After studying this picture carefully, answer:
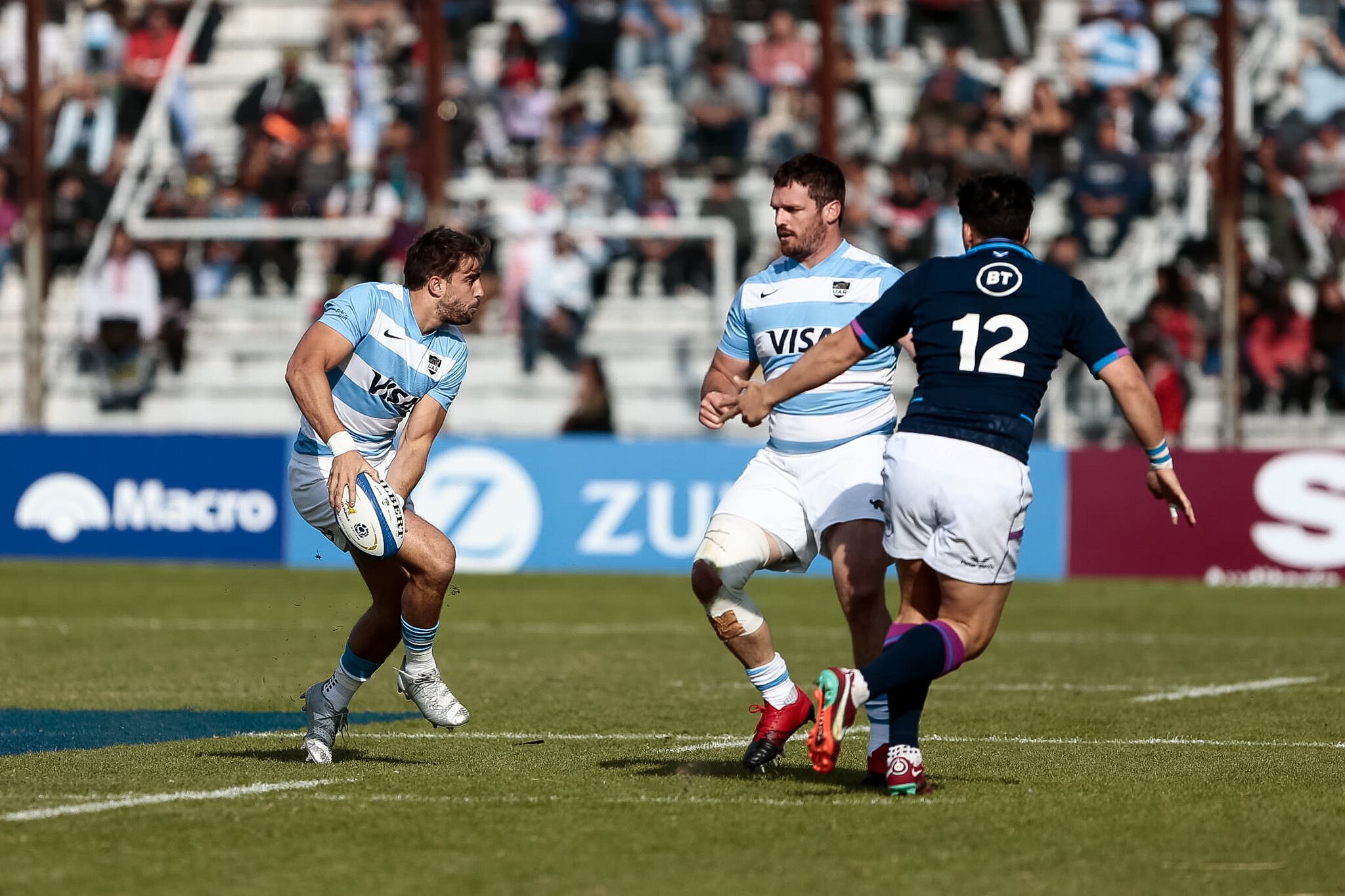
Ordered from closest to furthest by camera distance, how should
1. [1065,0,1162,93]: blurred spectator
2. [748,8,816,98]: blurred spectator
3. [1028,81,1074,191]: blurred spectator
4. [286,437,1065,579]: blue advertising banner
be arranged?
[286,437,1065,579]: blue advertising banner
[1028,81,1074,191]: blurred spectator
[1065,0,1162,93]: blurred spectator
[748,8,816,98]: blurred spectator

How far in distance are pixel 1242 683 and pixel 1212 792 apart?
4.48 meters

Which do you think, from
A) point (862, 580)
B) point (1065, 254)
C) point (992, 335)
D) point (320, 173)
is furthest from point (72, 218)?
point (992, 335)

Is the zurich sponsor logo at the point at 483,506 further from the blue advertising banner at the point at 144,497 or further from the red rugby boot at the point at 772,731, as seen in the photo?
the red rugby boot at the point at 772,731

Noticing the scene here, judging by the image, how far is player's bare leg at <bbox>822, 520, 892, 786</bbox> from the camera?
815 cm

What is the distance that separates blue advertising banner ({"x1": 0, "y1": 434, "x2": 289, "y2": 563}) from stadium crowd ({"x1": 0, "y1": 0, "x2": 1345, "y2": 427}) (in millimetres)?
2202

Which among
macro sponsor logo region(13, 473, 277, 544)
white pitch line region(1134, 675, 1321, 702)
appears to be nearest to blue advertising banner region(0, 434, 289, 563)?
macro sponsor logo region(13, 473, 277, 544)

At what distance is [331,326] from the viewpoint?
8.36 meters

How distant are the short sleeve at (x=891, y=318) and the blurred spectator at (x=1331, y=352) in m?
14.3

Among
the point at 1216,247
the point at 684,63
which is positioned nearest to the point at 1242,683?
the point at 1216,247

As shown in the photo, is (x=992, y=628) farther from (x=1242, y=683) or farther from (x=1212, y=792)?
(x=1242, y=683)

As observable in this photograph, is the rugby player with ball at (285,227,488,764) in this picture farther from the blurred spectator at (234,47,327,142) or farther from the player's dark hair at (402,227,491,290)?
the blurred spectator at (234,47,327,142)

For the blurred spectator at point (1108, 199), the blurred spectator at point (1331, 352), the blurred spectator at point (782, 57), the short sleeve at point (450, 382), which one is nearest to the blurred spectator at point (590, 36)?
the blurred spectator at point (782, 57)

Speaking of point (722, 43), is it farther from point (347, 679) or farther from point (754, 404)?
point (754, 404)

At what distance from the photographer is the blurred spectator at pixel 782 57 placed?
75.8 ft
